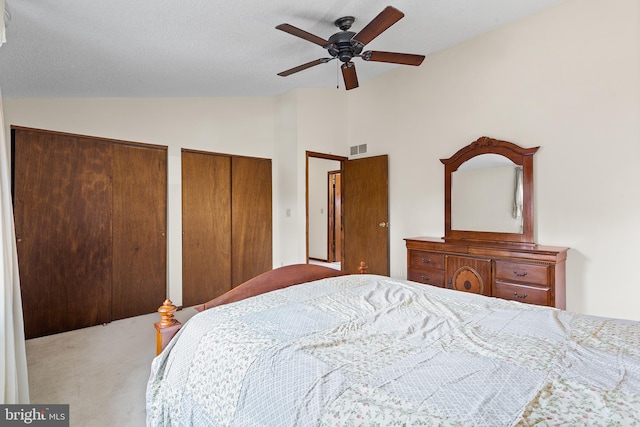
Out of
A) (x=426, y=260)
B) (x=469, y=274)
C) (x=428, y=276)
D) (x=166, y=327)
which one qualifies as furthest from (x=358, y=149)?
(x=166, y=327)

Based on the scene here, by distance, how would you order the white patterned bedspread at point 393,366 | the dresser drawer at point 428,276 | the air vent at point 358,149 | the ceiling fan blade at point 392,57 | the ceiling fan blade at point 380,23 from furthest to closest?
the air vent at point 358,149 → the dresser drawer at point 428,276 → the ceiling fan blade at point 392,57 → the ceiling fan blade at point 380,23 → the white patterned bedspread at point 393,366

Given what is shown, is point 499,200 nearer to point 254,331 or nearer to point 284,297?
point 284,297

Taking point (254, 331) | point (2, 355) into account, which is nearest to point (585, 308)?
point (254, 331)

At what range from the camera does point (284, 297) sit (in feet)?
5.63

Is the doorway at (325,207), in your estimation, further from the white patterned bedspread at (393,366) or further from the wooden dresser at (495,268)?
the white patterned bedspread at (393,366)

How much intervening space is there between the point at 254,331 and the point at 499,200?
300 centimetres

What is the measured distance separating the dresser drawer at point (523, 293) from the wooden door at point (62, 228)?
12.4ft

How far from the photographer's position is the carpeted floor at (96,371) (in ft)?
6.49

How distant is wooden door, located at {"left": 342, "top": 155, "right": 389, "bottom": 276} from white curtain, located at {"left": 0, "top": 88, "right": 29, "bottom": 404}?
3.17 m

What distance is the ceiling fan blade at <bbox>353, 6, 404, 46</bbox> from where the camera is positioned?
1877 millimetres

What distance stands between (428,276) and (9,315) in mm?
3234

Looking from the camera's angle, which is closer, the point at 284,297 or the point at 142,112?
the point at 284,297

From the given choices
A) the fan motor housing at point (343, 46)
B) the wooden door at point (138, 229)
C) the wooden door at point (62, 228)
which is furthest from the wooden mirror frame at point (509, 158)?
the wooden door at point (62, 228)

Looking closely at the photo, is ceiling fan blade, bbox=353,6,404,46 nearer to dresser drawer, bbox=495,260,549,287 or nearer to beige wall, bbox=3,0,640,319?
beige wall, bbox=3,0,640,319
